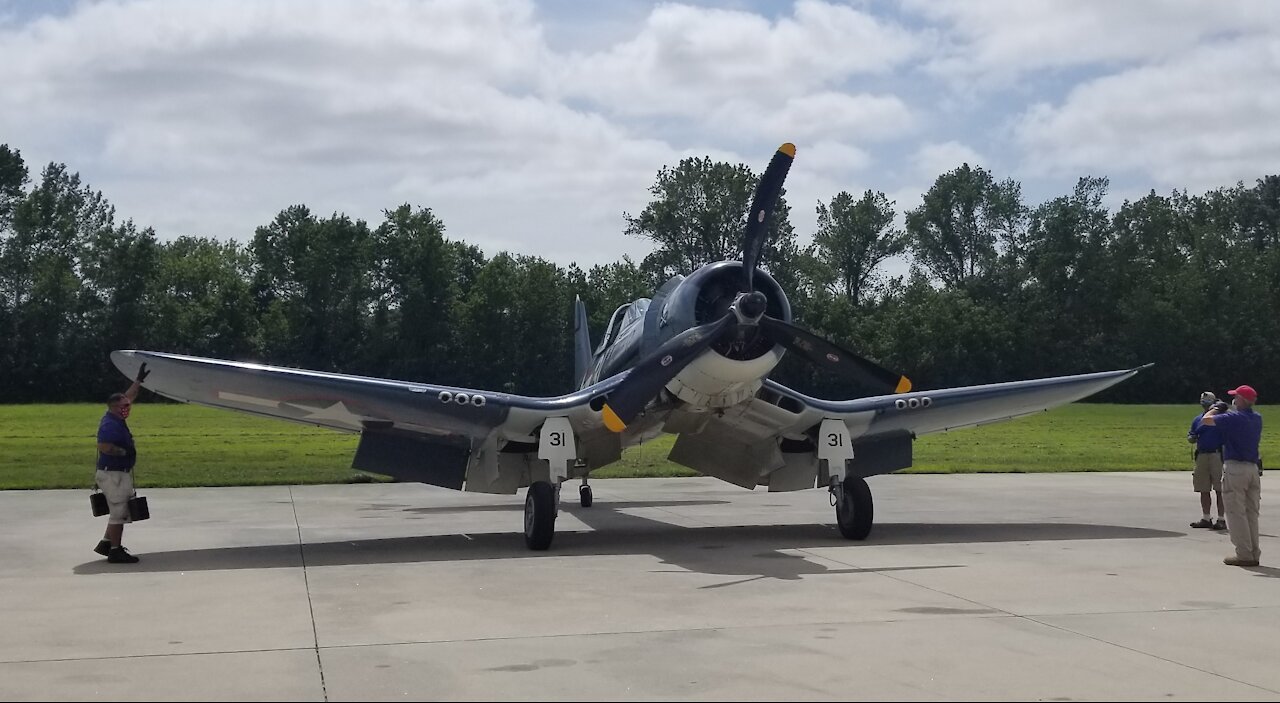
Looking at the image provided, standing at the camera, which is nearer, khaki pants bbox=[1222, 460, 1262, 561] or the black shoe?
khaki pants bbox=[1222, 460, 1262, 561]

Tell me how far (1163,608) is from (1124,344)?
79.1 meters

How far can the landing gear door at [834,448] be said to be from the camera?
13.6 meters

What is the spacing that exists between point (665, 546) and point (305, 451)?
73.5ft

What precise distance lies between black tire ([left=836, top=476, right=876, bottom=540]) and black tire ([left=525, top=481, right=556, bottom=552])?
334 centimetres

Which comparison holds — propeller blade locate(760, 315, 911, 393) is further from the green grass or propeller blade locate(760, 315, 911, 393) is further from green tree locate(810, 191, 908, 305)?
green tree locate(810, 191, 908, 305)

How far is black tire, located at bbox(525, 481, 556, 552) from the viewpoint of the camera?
41.0 feet

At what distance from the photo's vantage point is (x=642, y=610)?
863cm

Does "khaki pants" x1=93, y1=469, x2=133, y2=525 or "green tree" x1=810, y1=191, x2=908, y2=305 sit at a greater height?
"green tree" x1=810, y1=191, x2=908, y2=305

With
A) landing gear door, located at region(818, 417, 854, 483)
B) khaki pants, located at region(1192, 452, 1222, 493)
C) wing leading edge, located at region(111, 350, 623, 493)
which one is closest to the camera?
wing leading edge, located at region(111, 350, 623, 493)

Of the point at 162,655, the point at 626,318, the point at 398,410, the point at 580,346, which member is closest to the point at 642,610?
the point at 162,655

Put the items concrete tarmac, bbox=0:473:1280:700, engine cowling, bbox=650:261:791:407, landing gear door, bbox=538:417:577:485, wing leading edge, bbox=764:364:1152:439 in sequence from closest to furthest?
concrete tarmac, bbox=0:473:1280:700, engine cowling, bbox=650:261:791:407, landing gear door, bbox=538:417:577:485, wing leading edge, bbox=764:364:1152:439

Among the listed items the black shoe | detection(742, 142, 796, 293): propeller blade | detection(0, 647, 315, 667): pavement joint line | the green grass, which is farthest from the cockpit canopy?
the green grass

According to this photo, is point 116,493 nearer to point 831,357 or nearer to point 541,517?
point 541,517

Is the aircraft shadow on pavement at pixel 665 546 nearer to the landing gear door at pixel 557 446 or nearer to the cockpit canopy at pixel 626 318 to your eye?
the landing gear door at pixel 557 446
